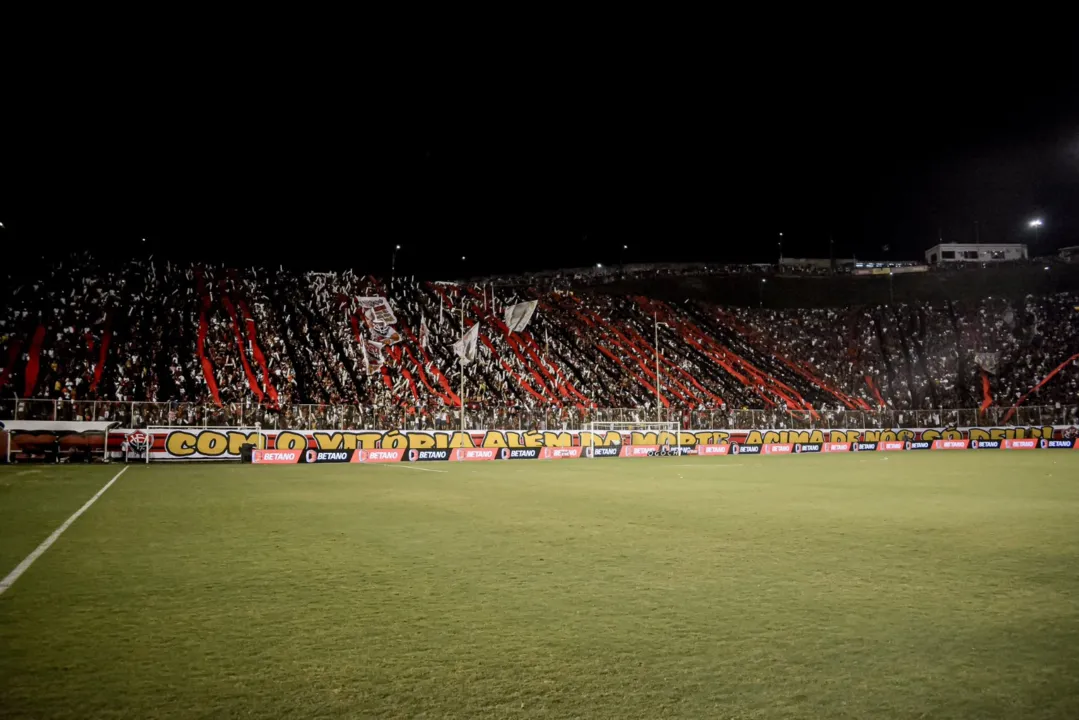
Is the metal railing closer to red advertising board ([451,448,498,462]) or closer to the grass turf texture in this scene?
red advertising board ([451,448,498,462])

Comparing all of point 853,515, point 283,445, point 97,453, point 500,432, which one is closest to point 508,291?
point 500,432

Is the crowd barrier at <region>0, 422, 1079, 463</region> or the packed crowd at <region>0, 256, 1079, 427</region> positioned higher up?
the packed crowd at <region>0, 256, 1079, 427</region>

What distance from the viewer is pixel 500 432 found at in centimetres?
3584

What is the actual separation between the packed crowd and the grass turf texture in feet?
77.3

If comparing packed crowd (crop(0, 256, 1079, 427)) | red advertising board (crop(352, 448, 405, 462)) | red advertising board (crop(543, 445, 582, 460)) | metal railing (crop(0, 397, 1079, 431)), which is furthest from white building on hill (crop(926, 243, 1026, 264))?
red advertising board (crop(352, 448, 405, 462))

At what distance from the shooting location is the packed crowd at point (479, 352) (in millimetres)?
34344

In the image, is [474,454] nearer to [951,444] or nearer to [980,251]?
[951,444]

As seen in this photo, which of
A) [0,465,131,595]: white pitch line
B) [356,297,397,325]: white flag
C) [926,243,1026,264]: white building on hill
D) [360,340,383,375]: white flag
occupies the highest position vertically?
[926,243,1026,264]: white building on hill

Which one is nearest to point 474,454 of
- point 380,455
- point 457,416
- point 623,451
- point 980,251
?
point 457,416

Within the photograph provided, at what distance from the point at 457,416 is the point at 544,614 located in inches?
1229

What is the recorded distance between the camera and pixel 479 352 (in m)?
46.4

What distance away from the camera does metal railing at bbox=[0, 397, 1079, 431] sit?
2967cm

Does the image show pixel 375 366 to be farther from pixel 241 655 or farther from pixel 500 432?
pixel 241 655

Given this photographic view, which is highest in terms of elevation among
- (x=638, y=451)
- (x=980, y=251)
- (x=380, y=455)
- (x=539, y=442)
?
(x=980, y=251)
